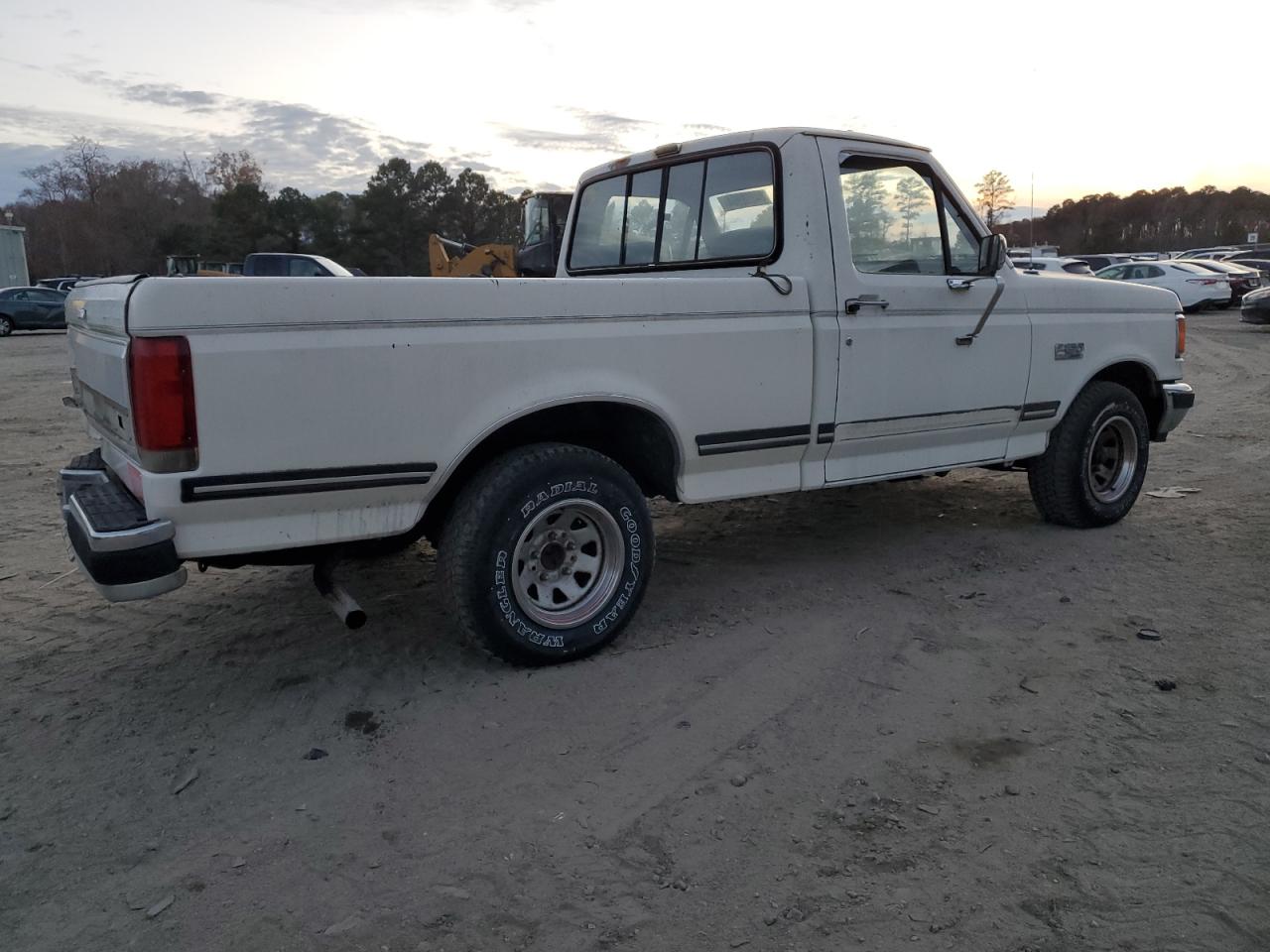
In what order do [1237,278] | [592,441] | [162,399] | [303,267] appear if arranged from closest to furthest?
[162,399]
[592,441]
[303,267]
[1237,278]

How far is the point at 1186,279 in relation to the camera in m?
24.7

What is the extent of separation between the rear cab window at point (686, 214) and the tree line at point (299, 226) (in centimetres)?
3726

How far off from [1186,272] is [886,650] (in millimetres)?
25320

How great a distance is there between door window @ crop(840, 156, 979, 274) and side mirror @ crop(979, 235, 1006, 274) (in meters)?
0.15

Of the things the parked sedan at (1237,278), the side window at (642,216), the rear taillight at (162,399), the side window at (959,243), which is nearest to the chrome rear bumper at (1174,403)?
the side window at (959,243)

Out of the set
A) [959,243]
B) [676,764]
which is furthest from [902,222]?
[676,764]

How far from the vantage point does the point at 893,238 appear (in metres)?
4.75

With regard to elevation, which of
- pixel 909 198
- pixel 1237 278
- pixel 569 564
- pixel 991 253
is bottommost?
pixel 569 564

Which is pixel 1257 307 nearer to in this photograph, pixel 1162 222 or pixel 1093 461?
pixel 1093 461

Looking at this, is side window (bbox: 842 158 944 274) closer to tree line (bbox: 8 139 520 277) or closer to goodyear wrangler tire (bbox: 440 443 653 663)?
goodyear wrangler tire (bbox: 440 443 653 663)

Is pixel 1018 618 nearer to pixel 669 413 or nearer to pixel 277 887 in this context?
pixel 669 413

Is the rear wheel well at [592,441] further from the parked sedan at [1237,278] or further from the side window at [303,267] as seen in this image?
the parked sedan at [1237,278]

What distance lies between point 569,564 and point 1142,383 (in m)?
4.28

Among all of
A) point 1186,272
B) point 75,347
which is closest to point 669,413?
point 75,347
